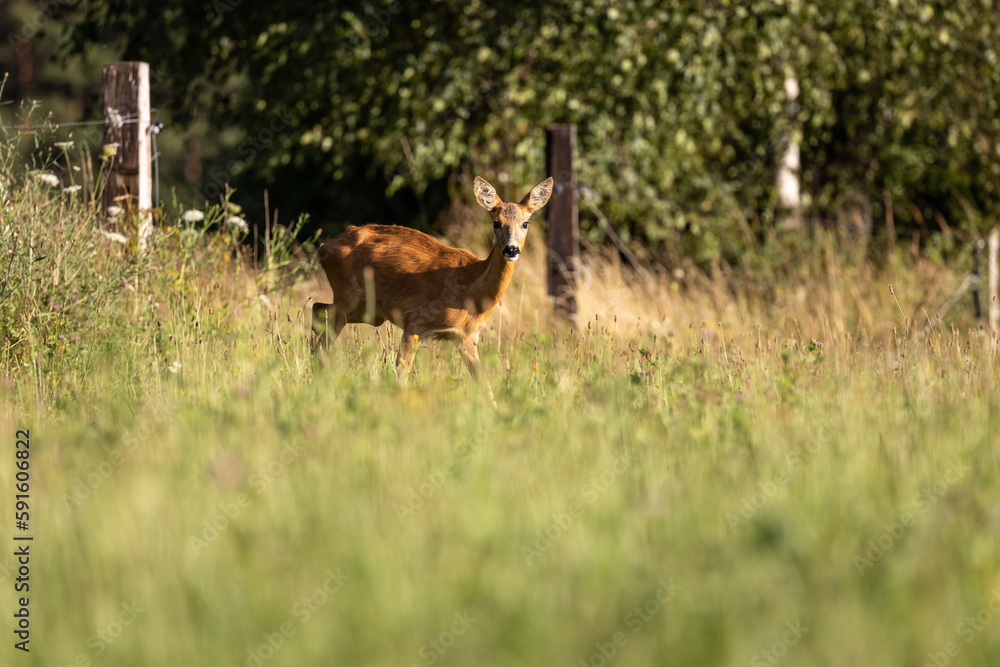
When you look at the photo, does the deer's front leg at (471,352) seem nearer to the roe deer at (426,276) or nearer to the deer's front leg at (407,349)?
the roe deer at (426,276)

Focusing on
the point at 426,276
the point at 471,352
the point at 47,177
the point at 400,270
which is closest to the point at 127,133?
the point at 47,177

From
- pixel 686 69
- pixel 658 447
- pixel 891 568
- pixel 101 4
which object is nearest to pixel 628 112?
pixel 686 69

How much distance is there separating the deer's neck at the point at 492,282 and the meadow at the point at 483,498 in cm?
25

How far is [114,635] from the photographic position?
235 centimetres

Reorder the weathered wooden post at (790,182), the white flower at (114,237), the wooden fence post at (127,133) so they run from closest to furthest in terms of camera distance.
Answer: the white flower at (114,237), the wooden fence post at (127,133), the weathered wooden post at (790,182)

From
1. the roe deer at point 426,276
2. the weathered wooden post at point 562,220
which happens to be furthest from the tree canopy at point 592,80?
the roe deer at point 426,276

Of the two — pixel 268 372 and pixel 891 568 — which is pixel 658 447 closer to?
pixel 891 568

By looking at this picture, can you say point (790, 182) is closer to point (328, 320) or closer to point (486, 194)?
point (486, 194)

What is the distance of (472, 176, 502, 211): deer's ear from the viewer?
5.73 m

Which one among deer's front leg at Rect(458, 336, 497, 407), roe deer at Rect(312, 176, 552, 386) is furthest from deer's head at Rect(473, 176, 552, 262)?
deer's front leg at Rect(458, 336, 497, 407)

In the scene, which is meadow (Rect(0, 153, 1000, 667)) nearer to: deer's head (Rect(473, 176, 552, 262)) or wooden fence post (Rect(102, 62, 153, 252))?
deer's head (Rect(473, 176, 552, 262))

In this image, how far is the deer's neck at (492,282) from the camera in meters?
5.59

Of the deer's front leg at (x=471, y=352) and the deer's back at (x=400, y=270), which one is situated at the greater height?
the deer's back at (x=400, y=270)

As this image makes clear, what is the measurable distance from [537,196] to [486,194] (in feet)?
0.88
